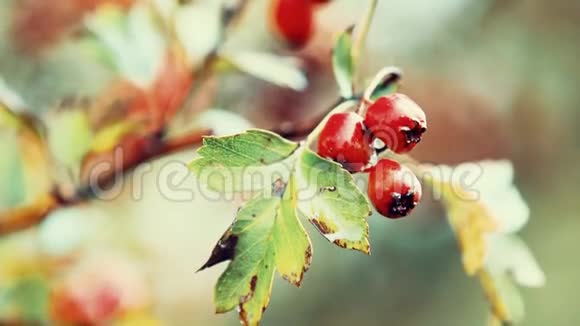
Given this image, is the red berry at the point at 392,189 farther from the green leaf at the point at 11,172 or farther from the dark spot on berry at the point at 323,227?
the green leaf at the point at 11,172

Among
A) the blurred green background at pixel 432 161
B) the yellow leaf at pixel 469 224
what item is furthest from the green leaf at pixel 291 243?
the blurred green background at pixel 432 161

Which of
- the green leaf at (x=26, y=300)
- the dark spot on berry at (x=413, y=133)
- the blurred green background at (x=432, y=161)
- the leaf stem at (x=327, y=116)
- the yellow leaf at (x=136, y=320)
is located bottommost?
the blurred green background at (x=432, y=161)

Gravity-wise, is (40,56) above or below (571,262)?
above

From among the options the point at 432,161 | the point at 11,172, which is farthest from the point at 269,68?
the point at 432,161

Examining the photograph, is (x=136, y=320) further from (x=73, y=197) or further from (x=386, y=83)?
(x=386, y=83)

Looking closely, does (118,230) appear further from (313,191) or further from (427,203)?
(313,191)

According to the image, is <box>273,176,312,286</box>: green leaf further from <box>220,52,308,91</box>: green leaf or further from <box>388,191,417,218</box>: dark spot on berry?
<box>220,52,308,91</box>: green leaf

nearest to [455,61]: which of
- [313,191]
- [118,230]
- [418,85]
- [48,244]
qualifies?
[418,85]
